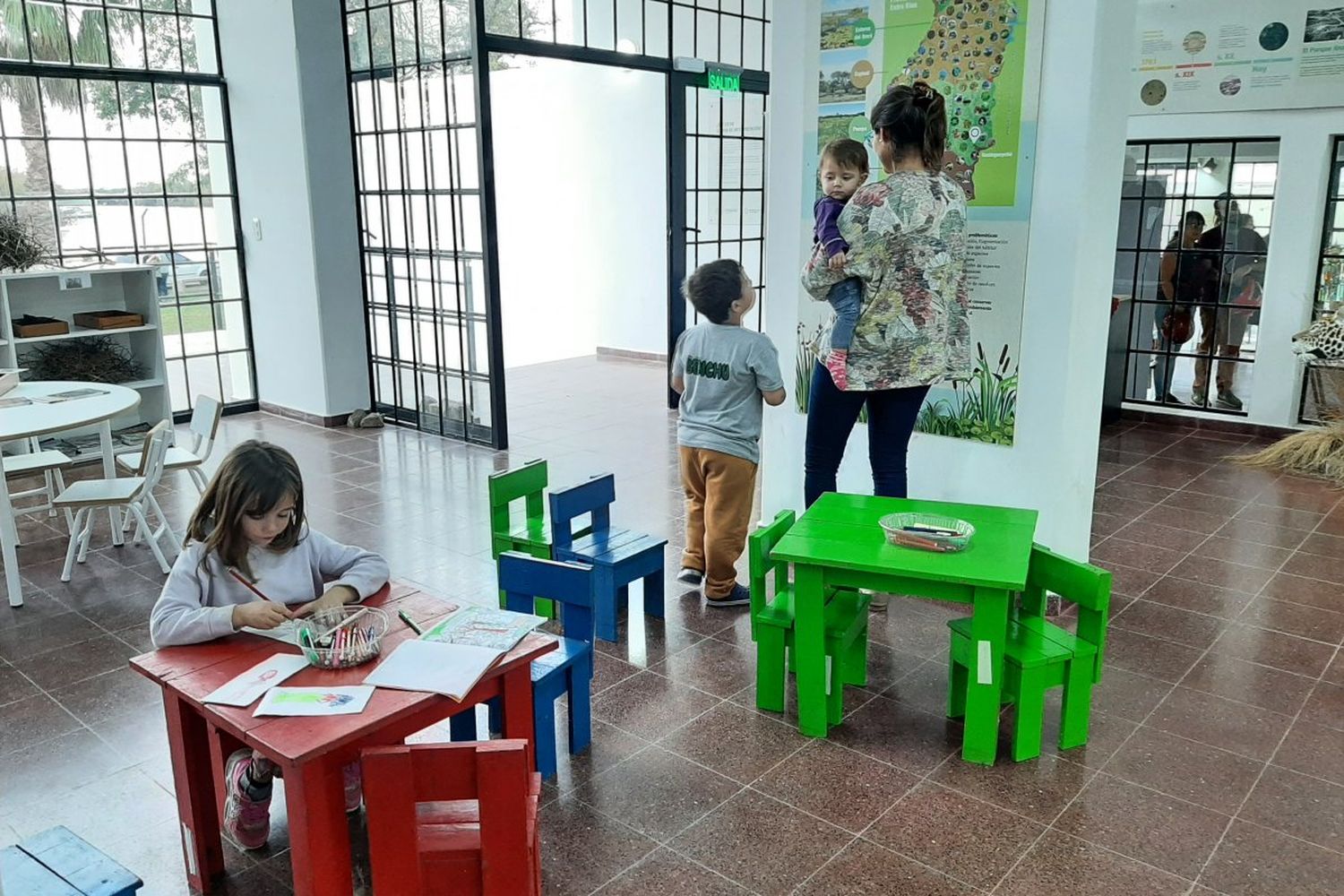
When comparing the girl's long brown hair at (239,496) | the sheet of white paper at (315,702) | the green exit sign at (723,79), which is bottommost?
the sheet of white paper at (315,702)

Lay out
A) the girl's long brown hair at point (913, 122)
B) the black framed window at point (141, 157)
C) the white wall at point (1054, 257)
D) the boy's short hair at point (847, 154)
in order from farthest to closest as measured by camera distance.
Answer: the black framed window at point (141, 157) → the boy's short hair at point (847, 154) → the white wall at point (1054, 257) → the girl's long brown hair at point (913, 122)

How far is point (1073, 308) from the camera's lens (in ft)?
11.7

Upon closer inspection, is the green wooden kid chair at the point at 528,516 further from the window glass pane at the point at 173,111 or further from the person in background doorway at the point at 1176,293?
the person in background doorway at the point at 1176,293

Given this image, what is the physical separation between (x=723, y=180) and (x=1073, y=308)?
4.61m

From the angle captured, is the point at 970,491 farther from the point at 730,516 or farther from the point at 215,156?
the point at 215,156

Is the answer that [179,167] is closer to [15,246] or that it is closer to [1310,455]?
[15,246]

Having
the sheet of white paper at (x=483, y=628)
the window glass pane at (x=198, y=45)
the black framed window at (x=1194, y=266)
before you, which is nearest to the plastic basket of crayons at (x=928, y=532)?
the sheet of white paper at (x=483, y=628)

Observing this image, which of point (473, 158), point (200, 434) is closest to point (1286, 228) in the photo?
point (473, 158)

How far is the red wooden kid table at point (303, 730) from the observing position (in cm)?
188

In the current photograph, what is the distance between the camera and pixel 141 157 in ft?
23.0

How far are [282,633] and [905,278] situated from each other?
2.12 metres

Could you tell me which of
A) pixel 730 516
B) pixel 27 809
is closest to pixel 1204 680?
pixel 730 516

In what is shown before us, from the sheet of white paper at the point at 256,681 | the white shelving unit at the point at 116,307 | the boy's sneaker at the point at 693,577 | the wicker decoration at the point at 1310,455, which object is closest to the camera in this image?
the sheet of white paper at the point at 256,681

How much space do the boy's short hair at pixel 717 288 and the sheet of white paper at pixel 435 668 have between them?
186 centimetres
